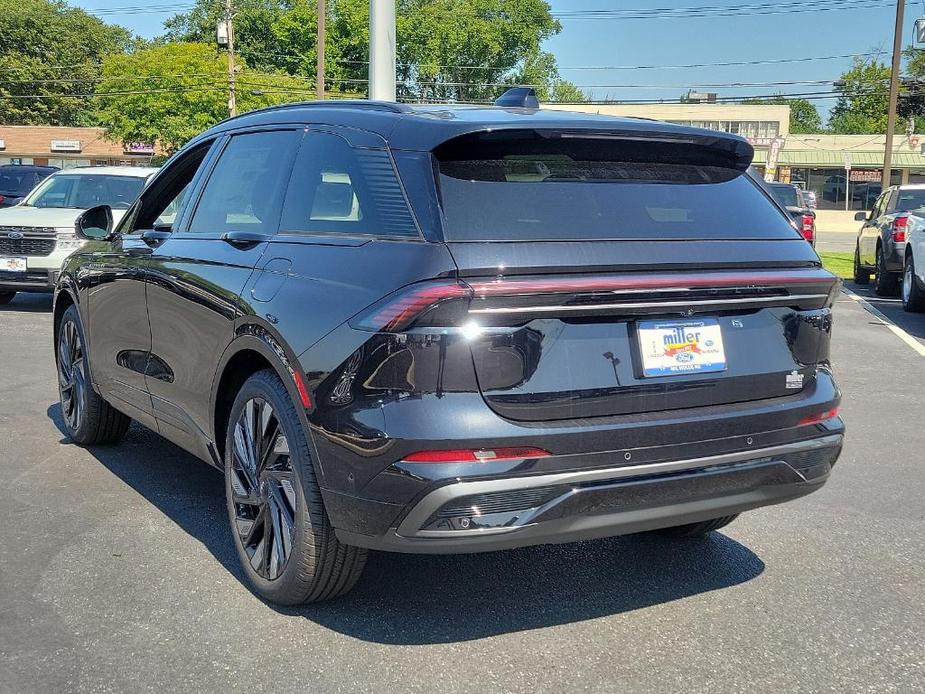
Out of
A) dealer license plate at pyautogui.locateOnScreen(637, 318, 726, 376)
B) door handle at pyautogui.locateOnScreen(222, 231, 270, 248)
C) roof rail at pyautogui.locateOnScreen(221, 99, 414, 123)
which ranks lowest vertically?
dealer license plate at pyautogui.locateOnScreen(637, 318, 726, 376)

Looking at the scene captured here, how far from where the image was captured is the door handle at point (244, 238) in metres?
4.03

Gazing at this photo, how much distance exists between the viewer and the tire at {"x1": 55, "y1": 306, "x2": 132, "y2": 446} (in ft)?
19.5

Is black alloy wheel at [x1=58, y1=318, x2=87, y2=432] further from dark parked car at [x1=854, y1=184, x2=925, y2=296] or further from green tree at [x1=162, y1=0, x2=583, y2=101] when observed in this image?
green tree at [x1=162, y1=0, x2=583, y2=101]

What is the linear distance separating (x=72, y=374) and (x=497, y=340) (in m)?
3.87

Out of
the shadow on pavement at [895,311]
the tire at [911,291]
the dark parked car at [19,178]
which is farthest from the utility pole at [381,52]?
the dark parked car at [19,178]

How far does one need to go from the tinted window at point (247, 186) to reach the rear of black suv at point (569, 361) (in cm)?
81

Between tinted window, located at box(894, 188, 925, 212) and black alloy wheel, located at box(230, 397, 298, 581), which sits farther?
tinted window, located at box(894, 188, 925, 212)

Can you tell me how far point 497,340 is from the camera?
3.11m

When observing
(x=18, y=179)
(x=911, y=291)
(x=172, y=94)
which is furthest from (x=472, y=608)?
(x=172, y=94)

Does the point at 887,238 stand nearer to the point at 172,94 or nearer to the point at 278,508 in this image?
the point at 278,508

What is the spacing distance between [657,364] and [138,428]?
4339 mm

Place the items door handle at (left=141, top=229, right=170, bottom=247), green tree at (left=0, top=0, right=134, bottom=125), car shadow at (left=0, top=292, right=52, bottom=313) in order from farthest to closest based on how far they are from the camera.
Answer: green tree at (left=0, top=0, right=134, bottom=125)
car shadow at (left=0, top=292, right=52, bottom=313)
door handle at (left=141, top=229, right=170, bottom=247)

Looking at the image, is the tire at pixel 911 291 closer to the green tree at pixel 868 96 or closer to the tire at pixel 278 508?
the tire at pixel 278 508

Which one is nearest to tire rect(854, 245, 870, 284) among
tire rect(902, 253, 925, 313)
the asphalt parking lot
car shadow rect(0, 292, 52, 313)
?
tire rect(902, 253, 925, 313)
